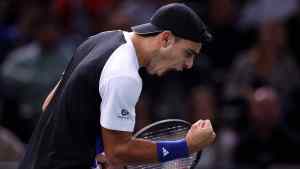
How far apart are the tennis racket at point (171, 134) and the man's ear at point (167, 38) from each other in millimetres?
765

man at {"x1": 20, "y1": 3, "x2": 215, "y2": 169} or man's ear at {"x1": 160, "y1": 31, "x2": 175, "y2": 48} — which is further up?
man's ear at {"x1": 160, "y1": 31, "x2": 175, "y2": 48}

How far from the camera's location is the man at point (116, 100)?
620cm

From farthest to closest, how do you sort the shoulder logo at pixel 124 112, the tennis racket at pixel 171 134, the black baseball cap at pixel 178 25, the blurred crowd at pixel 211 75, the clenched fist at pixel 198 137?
the blurred crowd at pixel 211 75, the tennis racket at pixel 171 134, the clenched fist at pixel 198 137, the black baseball cap at pixel 178 25, the shoulder logo at pixel 124 112

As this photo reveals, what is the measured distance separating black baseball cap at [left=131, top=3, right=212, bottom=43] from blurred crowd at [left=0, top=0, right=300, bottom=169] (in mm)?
3356

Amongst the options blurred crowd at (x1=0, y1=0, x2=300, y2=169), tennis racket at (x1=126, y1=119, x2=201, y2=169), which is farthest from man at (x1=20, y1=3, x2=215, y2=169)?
blurred crowd at (x1=0, y1=0, x2=300, y2=169)

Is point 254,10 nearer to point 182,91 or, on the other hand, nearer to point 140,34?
point 182,91

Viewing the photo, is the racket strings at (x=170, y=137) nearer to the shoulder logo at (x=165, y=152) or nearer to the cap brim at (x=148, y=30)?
the shoulder logo at (x=165, y=152)

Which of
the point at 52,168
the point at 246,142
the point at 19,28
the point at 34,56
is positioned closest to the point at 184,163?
the point at 52,168

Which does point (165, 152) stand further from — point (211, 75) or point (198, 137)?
point (211, 75)

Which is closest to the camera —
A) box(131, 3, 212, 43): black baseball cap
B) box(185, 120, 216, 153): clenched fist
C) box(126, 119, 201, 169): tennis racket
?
box(131, 3, 212, 43): black baseball cap

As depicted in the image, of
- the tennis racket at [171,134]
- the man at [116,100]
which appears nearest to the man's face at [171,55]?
the man at [116,100]

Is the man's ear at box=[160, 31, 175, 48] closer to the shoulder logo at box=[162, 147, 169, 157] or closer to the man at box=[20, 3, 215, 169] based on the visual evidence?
the man at box=[20, 3, 215, 169]

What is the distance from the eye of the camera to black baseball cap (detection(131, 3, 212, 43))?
20.8 ft

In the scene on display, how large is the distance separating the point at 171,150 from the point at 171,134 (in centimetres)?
65
